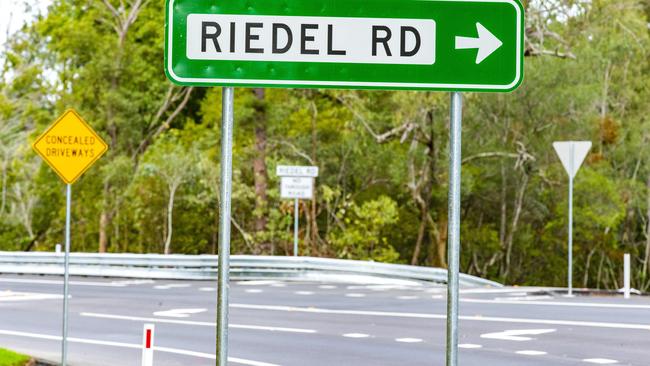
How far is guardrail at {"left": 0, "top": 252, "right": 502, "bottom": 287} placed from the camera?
79.9 feet

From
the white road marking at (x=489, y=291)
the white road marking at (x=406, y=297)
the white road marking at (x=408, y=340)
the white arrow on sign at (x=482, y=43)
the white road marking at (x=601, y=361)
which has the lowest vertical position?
the white road marking at (x=408, y=340)

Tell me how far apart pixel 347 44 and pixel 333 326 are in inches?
440

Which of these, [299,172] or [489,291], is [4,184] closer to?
[299,172]

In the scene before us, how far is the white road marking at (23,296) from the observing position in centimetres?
2088

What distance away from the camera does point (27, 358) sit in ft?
40.4

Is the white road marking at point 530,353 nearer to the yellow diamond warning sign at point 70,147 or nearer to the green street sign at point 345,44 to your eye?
the yellow diamond warning sign at point 70,147

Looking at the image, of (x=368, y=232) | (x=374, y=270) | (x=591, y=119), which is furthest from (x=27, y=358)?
(x=591, y=119)

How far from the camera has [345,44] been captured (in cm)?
514

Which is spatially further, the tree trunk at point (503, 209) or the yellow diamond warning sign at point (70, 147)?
the tree trunk at point (503, 209)

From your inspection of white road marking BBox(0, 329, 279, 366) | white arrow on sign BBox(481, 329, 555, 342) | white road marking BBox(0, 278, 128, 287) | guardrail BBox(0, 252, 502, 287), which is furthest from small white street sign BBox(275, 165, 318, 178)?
white arrow on sign BBox(481, 329, 555, 342)

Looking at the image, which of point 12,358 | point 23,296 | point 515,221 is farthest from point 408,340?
point 515,221

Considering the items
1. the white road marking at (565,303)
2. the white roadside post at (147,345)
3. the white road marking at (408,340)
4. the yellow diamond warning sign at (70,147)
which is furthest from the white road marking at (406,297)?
the white roadside post at (147,345)

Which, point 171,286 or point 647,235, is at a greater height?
point 647,235

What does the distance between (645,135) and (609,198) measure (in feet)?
14.4
